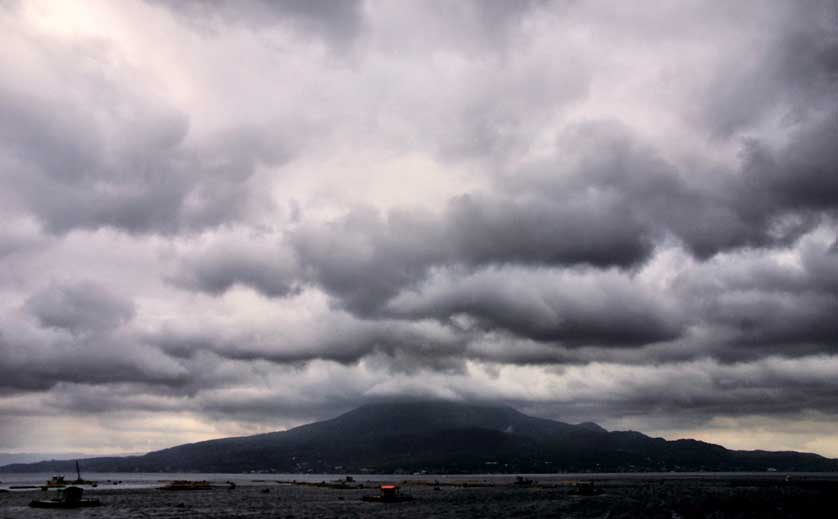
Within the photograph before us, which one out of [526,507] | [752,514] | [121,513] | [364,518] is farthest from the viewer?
[526,507]

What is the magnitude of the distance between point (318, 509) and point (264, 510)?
45.4 ft

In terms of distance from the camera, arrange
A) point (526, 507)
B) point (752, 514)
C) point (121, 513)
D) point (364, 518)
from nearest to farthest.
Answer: point (364, 518) → point (752, 514) → point (121, 513) → point (526, 507)

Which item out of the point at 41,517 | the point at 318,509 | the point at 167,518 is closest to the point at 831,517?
the point at 318,509

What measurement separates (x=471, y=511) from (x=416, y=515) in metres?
16.0

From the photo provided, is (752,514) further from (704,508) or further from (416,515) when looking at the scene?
(416,515)

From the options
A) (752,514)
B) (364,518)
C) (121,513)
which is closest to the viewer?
(364,518)

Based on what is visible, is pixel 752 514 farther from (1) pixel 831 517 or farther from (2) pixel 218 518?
(2) pixel 218 518

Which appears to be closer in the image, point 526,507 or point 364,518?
point 364,518

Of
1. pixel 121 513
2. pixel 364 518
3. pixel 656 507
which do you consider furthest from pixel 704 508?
pixel 121 513

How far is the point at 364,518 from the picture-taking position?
145 metres

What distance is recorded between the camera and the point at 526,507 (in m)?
176

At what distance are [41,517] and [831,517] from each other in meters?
175

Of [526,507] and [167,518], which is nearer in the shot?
[167,518]

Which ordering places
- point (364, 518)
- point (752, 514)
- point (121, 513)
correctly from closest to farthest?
point (364, 518), point (752, 514), point (121, 513)
